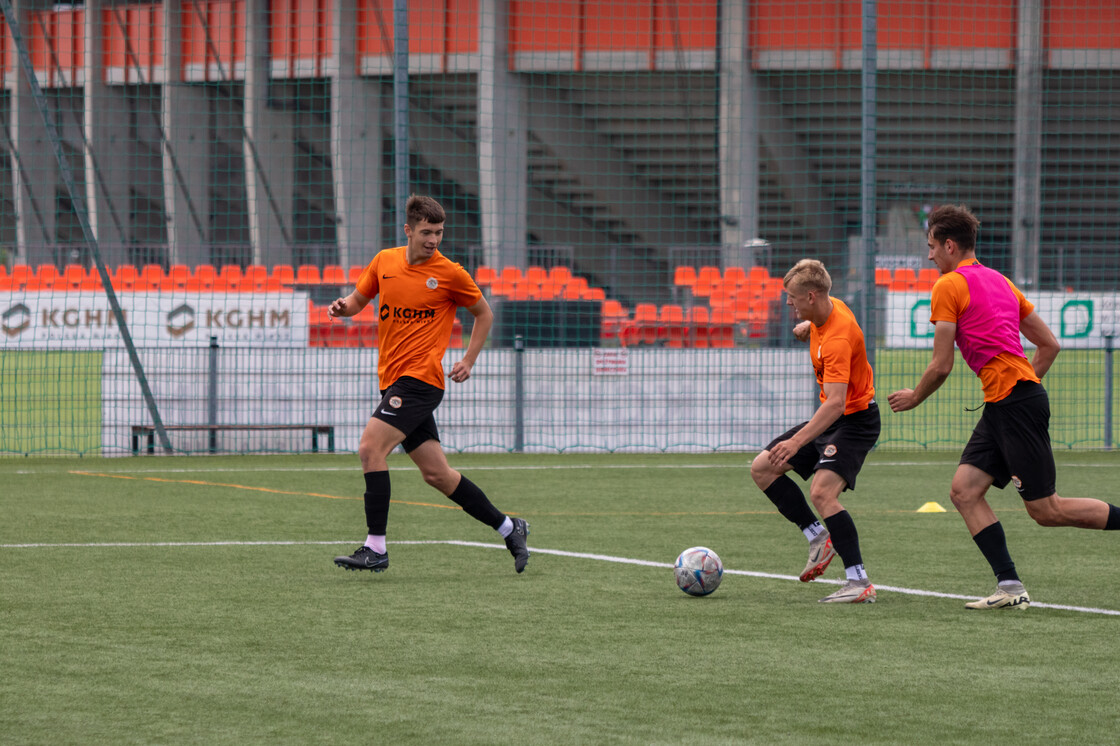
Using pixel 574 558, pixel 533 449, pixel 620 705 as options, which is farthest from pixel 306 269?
pixel 620 705

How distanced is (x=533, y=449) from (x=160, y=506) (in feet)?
18.0

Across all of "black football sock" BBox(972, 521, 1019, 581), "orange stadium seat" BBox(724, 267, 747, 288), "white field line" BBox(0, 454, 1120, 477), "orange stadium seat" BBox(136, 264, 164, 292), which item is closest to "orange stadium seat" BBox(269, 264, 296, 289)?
"orange stadium seat" BBox(136, 264, 164, 292)

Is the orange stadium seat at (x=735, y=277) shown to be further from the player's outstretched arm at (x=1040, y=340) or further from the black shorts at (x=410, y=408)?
the player's outstretched arm at (x=1040, y=340)

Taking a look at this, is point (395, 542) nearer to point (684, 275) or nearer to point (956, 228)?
point (956, 228)

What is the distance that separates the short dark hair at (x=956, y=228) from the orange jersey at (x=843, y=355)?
521 mm

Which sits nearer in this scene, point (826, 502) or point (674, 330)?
point (826, 502)

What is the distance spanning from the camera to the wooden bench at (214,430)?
14266mm

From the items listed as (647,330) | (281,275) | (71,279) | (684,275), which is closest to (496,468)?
(647,330)

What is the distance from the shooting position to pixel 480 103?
77.9 feet

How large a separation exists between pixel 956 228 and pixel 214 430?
32.8 feet

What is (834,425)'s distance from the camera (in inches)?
261

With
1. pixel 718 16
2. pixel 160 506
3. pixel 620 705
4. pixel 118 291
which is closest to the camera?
pixel 620 705

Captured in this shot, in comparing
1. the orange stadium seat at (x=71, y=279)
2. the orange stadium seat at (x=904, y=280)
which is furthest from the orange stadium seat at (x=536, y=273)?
the orange stadium seat at (x=71, y=279)

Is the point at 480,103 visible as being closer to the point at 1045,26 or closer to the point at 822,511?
the point at 1045,26
